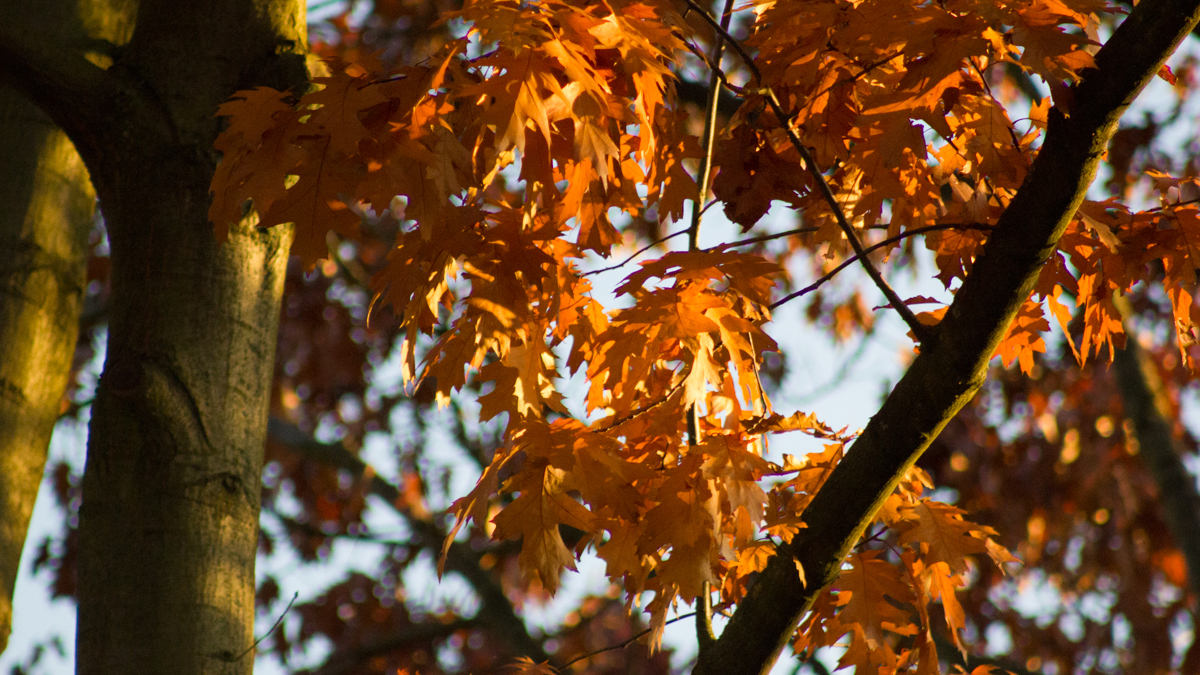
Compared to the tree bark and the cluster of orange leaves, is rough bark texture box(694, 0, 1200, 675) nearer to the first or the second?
the cluster of orange leaves

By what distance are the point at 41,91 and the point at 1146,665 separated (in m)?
6.89

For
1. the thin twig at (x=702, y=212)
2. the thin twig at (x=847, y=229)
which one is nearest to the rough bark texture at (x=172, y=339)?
the thin twig at (x=702, y=212)

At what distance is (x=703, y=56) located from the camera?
1429 millimetres

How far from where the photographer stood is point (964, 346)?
135cm

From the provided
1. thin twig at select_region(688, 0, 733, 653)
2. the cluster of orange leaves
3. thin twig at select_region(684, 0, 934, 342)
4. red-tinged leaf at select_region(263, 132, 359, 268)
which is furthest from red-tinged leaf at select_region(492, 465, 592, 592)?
thin twig at select_region(684, 0, 934, 342)

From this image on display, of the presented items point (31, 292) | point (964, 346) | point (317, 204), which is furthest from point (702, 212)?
point (31, 292)

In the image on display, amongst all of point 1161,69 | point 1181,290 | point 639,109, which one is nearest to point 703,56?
point 639,109

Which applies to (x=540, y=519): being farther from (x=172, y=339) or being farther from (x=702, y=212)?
(x=172, y=339)

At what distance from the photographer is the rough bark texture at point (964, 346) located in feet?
4.18

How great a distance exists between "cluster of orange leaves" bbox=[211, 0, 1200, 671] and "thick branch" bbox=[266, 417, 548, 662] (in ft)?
13.1

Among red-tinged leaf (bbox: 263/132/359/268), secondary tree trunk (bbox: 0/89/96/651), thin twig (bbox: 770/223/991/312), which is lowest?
thin twig (bbox: 770/223/991/312)

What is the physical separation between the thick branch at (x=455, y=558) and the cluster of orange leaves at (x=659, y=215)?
Answer: 3981mm

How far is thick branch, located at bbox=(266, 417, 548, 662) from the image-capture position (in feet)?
17.5

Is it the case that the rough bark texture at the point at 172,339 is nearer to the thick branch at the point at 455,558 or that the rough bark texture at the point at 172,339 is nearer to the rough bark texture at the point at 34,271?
the rough bark texture at the point at 34,271
